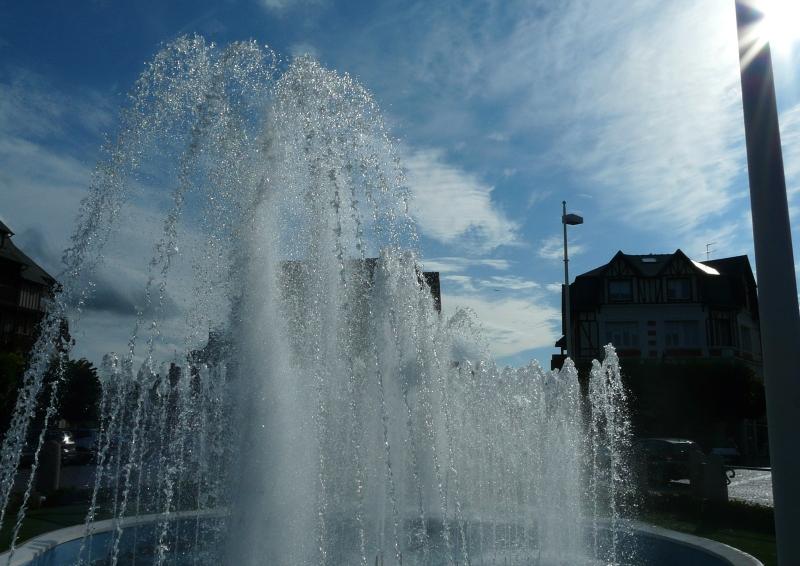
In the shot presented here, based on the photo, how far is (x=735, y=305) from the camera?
161 feet

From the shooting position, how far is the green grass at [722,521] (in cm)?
1085

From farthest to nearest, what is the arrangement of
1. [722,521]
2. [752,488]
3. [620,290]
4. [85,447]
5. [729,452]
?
[620,290], [729,452], [85,447], [752,488], [722,521]

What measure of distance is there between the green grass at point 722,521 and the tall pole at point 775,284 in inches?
268

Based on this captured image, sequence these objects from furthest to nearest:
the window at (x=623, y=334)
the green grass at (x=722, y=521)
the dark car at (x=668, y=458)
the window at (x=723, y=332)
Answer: the window at (x=623, y=334), the window at (x=723, y=332), the dark car at (x=668, y=458), the green grass at (x=722, y=521)

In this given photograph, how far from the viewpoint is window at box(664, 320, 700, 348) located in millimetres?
48812

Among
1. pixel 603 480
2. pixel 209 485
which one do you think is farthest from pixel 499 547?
pixel 603 480

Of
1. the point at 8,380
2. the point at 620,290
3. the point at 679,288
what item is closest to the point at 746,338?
the point at 679,288

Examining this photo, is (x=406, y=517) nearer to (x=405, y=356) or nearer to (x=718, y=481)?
(x=405, y=356)

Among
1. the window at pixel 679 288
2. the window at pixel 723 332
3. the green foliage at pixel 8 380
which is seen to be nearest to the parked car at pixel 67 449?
the green foliage at pixel 8 380

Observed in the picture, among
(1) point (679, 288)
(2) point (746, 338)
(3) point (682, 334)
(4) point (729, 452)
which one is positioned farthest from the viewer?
(2) point (746, 338)

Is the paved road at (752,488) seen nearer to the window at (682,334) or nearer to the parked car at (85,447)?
the window at (682,334)

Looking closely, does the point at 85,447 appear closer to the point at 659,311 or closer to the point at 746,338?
the point at 659,311

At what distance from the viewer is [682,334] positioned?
161ft

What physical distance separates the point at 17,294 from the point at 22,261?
244 cm
